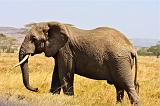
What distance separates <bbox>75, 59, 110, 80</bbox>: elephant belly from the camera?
12297 millimetres

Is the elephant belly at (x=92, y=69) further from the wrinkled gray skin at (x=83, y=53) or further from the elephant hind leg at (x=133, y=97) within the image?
the elephant hind leg at (x=133, y=97)

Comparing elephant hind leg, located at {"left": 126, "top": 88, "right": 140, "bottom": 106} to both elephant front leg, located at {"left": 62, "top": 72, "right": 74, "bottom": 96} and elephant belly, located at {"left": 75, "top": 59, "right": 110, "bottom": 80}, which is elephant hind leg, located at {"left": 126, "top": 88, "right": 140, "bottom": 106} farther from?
elephant front leg, located at {"left": 62, "top": 72, "right": 74, "bottom": 96}

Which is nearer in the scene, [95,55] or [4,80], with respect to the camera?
[95,55]

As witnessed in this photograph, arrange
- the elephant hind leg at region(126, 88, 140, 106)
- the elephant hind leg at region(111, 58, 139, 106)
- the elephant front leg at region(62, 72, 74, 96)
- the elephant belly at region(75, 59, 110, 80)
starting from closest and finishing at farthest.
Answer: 1. the elephant hind leg at region(126, 88, 140, 106)
2. the elephant hind leg at region(111, 58, 139, 106)
3. the elephant belly at region(75, 59, 110, 80)
4. the elephant front leg at region(62, 72, 74, 96)

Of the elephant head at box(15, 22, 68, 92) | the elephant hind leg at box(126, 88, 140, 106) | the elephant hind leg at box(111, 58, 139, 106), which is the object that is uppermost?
the elephant head at box(15, 22, 68, 92)

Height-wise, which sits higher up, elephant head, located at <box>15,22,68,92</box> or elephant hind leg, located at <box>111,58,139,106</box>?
elephant head, located at <box>15,22,68,92</box>

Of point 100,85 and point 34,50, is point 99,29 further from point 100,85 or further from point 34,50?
point 100,85

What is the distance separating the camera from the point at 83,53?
12.4 m

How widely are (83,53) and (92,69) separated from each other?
49 cm

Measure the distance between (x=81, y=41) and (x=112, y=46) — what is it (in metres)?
0.89

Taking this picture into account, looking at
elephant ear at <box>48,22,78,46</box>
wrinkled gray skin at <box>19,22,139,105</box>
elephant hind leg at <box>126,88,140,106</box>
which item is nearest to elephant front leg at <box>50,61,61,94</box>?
wrinkled gray skin at <box>19,22,139,105</box>

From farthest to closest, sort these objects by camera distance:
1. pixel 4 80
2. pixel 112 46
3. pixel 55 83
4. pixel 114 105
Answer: pixel 4 80 < pixel 55 83 < pixel 112 46 < pixel 114 105

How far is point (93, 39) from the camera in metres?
12.4

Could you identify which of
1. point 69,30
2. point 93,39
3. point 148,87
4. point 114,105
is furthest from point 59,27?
point 148,87
